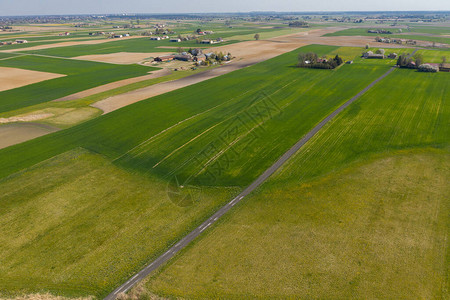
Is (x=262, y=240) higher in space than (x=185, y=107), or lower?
lower

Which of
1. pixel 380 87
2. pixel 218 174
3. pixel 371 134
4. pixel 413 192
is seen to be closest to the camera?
pixel 413 192

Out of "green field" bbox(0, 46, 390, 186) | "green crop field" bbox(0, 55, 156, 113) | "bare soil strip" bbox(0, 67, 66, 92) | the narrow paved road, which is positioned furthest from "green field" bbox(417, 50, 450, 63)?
"bare soil strip" bbox(0, 67, 66, 92)

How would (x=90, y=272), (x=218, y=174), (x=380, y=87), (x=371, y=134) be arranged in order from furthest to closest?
(x=380, y=87) → (x=371, y=134) → (x=218, y=174) → (x=90, y=272)

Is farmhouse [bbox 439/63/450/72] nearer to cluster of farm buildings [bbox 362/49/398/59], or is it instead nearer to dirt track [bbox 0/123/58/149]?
cluster of farm buildings [bbox 362/49/398/59]

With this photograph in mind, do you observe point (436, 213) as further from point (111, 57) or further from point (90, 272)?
point (111, 57)

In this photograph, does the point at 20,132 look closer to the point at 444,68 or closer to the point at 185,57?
the point at 185,57

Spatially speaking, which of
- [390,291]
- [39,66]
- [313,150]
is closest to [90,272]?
[390,291]
